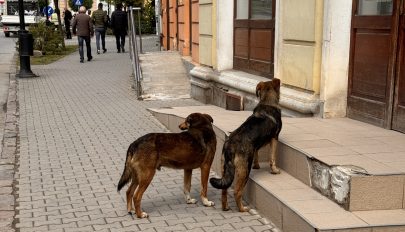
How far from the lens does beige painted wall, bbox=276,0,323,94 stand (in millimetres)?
6539

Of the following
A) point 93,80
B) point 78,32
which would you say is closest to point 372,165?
point 93,80

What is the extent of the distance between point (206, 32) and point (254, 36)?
1.73 meters

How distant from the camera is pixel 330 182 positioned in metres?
4.37

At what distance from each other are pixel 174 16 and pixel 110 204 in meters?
12.2

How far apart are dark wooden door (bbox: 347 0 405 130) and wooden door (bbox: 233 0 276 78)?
1.97 metres

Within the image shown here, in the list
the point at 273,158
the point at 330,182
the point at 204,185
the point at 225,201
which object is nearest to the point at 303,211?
the point at 330,182

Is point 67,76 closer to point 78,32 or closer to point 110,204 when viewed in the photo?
point 78,32

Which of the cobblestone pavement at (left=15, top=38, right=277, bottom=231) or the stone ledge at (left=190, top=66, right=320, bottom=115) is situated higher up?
the stone ledge at (left=190, top=66, right=320, bottom=115)

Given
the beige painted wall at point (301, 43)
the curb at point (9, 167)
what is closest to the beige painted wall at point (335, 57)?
the beige painted wall at point (301, 43)

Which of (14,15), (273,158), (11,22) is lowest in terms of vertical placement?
(273,158)

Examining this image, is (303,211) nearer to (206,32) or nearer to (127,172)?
(127,172)

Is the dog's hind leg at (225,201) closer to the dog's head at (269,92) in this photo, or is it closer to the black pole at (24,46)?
the dog's head at (269,92)

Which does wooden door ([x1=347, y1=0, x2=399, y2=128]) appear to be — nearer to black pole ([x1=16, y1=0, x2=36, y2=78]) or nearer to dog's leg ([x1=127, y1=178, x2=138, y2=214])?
dog's leg ([x1=127, y1=178, x2=138, y2=214])

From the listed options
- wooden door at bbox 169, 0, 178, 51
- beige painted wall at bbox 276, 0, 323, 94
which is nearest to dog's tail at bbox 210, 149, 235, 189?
beige painted wall at bbox 276, 0, 323, 94
